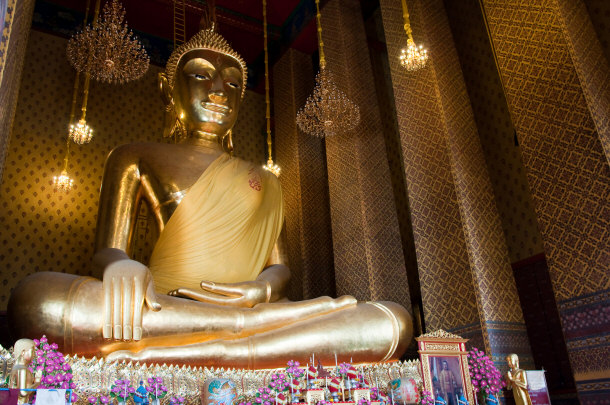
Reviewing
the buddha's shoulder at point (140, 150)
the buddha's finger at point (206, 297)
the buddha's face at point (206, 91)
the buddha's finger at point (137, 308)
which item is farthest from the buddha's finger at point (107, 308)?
the buddha's face at point (206, 91)

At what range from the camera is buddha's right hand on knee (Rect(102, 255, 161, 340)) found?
2688mm

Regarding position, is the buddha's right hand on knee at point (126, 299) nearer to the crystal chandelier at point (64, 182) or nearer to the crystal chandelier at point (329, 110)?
the crystal chandelier at point (64, 182)

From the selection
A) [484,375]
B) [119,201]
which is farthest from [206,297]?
[484,375]

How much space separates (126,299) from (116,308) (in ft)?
0.22

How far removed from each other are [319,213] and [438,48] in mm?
2049

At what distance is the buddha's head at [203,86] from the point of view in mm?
4336

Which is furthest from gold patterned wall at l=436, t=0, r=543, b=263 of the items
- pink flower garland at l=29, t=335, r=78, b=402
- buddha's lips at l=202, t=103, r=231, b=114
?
pink flower garland at l=29, t=335, r=78, b=402

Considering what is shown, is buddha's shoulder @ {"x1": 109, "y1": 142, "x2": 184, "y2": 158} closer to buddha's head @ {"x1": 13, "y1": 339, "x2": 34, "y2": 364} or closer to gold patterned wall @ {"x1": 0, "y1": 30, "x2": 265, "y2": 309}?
gold patterned wall @ {"x1": 0, "y1": 30, "x2": 265, "y2": 309}

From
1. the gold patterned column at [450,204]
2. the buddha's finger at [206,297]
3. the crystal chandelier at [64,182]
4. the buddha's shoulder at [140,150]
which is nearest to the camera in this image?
the buddha's finger at [206,297]

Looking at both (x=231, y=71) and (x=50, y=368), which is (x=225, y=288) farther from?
(x=231, y=71)

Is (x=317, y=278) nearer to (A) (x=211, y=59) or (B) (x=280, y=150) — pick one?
(B) (x=280, y=150)

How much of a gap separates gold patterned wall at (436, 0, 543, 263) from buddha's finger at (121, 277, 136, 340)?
3.58 m

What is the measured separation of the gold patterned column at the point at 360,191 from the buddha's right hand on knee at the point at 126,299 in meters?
2.04

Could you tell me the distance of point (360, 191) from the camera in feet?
15.1
